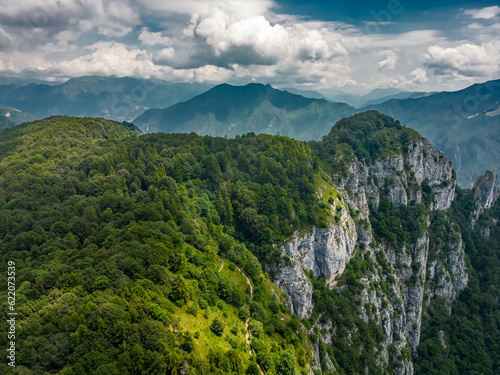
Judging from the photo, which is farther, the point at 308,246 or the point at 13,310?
the point at 308,246

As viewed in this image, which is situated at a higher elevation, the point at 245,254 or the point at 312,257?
the point at 245,254

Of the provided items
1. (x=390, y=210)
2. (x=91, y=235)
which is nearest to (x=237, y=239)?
(x=91, y=235)

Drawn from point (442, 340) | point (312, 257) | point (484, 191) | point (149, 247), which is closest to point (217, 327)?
point (149, 247)

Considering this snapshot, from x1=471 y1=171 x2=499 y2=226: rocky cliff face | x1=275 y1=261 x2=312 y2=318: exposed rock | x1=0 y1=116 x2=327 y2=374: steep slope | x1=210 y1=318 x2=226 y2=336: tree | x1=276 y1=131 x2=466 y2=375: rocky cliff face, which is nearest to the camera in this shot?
x1=0 y1=116 x2=327 y2=374: steep slope

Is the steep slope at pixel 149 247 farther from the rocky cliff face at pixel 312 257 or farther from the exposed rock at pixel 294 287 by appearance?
the exposed rock at pixel 294 287

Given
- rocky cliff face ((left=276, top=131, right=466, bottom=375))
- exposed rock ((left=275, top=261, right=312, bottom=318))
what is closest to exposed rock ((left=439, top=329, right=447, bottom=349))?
rocky cliff face ((left=276, top=131, right=466, bottom=375))

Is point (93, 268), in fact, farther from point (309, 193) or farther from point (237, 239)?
point (309, 193)

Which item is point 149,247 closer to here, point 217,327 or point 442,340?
point 217,327

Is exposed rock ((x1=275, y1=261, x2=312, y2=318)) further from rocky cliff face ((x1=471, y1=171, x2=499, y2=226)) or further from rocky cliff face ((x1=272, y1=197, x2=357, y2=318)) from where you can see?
rocky cliff face ((x1=471, y1=171, x2=499, y2=226))
